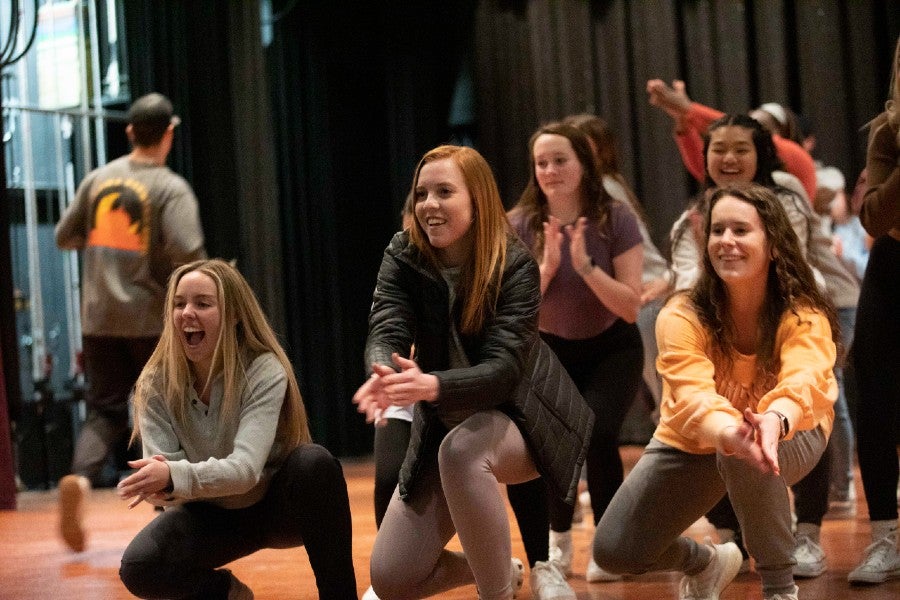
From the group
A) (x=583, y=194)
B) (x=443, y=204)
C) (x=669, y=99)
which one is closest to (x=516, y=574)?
(x=443, y=204)

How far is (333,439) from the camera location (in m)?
6.57

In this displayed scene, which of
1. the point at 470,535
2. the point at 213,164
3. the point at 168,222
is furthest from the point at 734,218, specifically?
the point at 213,164

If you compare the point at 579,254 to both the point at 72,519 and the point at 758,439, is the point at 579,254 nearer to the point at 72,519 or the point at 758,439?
the point at 758,439

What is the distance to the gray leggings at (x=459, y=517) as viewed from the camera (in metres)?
2.38

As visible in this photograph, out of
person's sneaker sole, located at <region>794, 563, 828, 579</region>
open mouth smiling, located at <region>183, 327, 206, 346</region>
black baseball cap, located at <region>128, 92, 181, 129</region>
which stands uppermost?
black baseball cap, located at <region>128, 92, 181, 129</region>

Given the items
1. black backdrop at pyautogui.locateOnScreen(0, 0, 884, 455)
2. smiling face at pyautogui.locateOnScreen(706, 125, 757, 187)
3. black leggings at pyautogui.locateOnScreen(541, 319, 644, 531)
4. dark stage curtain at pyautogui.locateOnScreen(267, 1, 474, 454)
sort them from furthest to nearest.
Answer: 1. dark stage curtain at pyautogui.locateOnScreen(267, 1, 474, 454)
2. black backdrop at pyautogui.locateOnScreen(0, 0, 884, 455)
3. smiling face at pyautogui.locateOnScreen(706, 125, 757, 187)
4. black leggings at pyautogui.locateOnScreen(541, 319, 644, 531)

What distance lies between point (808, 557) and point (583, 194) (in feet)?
3.69

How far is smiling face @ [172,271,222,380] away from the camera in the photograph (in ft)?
8.60

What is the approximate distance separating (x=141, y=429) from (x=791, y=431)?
53.1 inches

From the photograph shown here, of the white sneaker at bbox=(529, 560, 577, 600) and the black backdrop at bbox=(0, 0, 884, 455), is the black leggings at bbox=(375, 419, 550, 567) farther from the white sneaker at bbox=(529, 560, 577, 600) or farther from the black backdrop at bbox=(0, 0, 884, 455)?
the black backdrop at bbox=(0, 0, 884, 455)

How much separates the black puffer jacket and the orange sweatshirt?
0.23 metres

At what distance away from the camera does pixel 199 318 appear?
262 centimetres

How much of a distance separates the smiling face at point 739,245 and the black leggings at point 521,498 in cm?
67

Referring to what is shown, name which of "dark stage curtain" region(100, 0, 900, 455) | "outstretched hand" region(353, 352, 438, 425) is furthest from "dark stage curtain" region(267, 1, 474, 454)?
"outstretched hand" region(353, 352, 438, 425)
